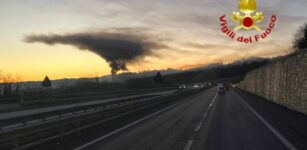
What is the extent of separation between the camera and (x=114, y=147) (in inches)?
509

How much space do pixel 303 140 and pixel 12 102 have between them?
49444mm

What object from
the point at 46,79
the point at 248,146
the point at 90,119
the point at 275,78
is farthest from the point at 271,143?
the point at 46,79

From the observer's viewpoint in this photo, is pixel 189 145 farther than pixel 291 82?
No

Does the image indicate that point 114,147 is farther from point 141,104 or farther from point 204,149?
point 141,104

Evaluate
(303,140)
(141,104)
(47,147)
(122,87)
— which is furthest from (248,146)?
(122,87)

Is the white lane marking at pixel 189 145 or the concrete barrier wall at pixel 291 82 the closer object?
the white lane marking at pixel 189 145

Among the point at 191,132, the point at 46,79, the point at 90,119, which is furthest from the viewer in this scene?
the point at 46,79

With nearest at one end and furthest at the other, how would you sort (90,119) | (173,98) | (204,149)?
(204,149) → (90,119) → (173,98)

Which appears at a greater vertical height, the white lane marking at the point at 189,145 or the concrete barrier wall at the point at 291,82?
the concrete barrier wall at the point at 291,82

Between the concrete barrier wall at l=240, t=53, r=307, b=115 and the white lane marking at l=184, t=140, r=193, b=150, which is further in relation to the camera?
the concrete barrier wall at l=240, t=53, r=307, b=115

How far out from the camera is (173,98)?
52.4 m

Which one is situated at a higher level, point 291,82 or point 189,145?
point 291,82

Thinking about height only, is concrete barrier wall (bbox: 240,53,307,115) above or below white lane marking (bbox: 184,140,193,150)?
above

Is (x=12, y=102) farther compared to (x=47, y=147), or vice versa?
(x=12, y=102)
